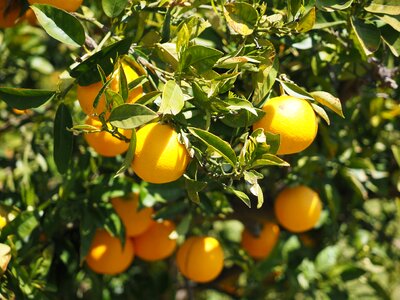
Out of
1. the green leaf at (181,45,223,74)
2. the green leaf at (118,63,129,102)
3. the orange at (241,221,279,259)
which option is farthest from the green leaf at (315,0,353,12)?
the orange at (241,221,279,259)

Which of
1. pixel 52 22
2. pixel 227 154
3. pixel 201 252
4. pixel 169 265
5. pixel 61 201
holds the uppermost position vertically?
pixel 52 22

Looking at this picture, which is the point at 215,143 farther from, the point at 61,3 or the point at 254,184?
the point at 61,3

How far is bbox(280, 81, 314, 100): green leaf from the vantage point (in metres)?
0.89

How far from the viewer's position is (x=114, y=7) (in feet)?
2.89

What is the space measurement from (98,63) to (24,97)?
13cm

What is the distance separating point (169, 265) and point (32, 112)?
0.67 meters

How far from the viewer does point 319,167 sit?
137cm

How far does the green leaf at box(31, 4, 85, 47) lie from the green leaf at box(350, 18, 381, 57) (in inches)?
17.8

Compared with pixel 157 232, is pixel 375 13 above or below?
above

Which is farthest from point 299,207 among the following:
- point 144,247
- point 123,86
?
point 123,86

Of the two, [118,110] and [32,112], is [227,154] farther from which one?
[32,112]

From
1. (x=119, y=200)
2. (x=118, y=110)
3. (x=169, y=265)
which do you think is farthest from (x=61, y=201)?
(x=169, y=265)

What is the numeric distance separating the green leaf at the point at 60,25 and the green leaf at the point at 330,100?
38cm

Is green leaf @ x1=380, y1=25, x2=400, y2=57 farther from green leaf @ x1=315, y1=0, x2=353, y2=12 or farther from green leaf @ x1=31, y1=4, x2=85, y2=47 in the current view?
green leaf @ x1=31, y1=4, x2=85, y2=47
